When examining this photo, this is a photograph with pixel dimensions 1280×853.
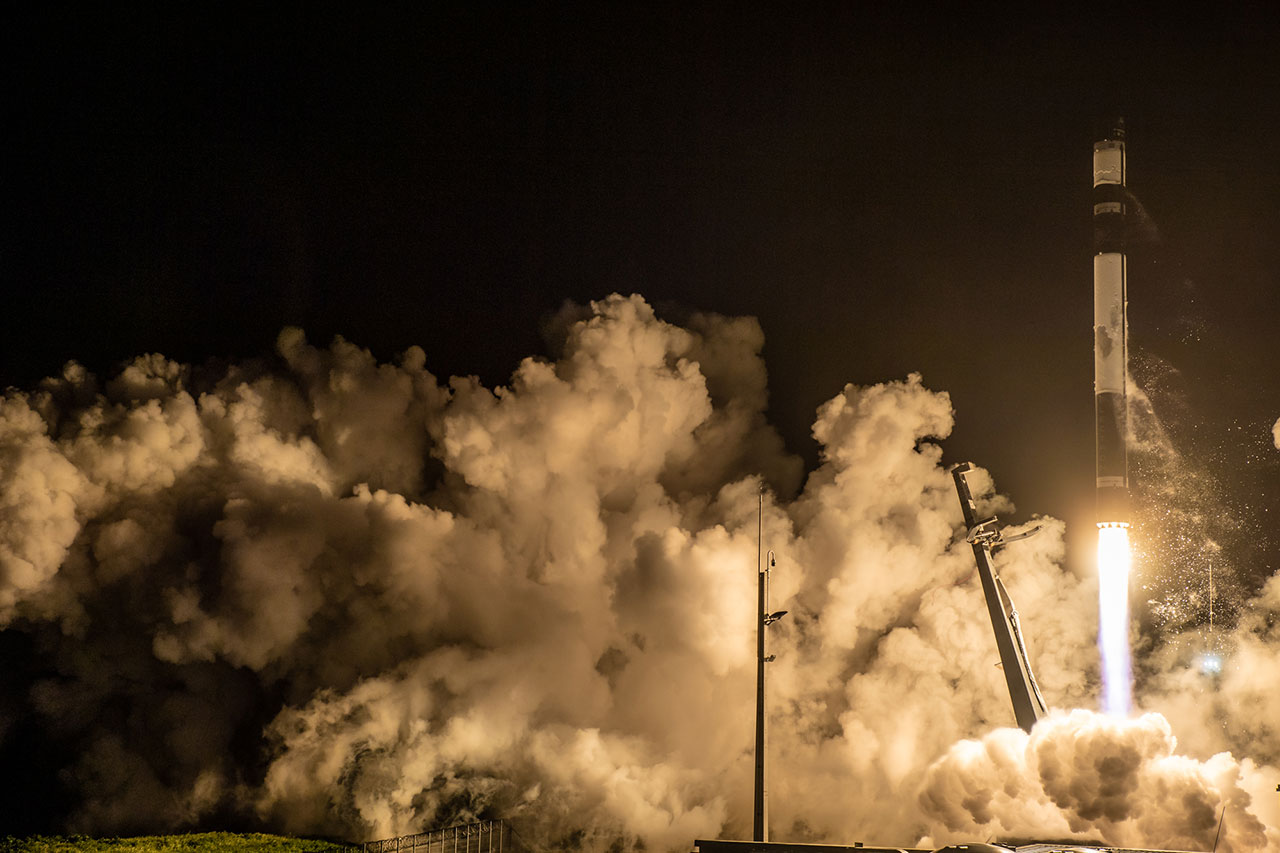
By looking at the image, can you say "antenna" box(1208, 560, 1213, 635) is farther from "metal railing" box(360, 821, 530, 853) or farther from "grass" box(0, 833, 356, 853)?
"grass" box(0, 833, 356, 853)

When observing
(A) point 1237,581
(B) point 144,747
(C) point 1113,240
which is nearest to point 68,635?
(B) point 144,747

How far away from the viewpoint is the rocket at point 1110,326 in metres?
28.6

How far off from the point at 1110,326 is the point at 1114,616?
23.8ft

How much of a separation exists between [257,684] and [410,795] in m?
7.48

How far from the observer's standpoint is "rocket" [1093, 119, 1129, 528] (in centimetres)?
2858

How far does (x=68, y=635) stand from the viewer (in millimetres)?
35625

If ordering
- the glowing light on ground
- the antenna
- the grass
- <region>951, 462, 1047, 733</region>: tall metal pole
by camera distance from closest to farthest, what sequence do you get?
<region>951, 462, 1047, 733</region>: tall metal pole < the glowing light on ground < the grass < the antenna

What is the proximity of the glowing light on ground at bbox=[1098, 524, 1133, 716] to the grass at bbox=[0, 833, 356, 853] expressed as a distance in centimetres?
1968

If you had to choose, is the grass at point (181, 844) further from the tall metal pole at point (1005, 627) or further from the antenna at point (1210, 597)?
the antenna at point (1210, 597)

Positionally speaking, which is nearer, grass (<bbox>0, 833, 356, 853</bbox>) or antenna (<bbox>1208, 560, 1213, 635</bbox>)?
grass (<bbox>0, 833, 356, 853</bbox>)

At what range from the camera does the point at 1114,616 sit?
29.8 m

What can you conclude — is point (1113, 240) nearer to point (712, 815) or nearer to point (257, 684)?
point (712, 815)

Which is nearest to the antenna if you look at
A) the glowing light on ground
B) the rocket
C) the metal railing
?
the glowing light on ground

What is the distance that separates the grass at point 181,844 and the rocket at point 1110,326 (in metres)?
20.6
